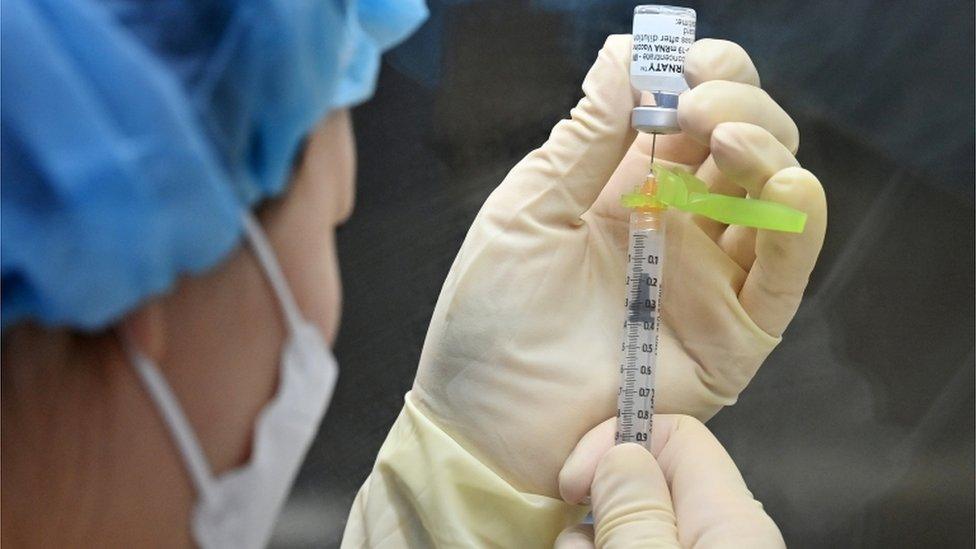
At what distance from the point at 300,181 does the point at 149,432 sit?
0.18 metres

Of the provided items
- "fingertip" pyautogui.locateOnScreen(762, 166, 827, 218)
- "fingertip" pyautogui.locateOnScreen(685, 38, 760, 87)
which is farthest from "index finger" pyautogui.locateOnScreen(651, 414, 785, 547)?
"fingertip" pyautogui.locateOnScreen(685, 38, 760, 87)

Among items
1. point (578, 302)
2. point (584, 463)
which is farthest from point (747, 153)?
point (584, 463)

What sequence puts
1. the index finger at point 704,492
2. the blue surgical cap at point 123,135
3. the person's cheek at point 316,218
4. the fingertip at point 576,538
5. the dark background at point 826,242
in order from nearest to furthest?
1. the blue surgical cap at point 123,135
2. the person's cheek at point 316,218
3. the index finger at point 704,492
4. the fingertip at point 576,538
5. the dark background at point 826,242

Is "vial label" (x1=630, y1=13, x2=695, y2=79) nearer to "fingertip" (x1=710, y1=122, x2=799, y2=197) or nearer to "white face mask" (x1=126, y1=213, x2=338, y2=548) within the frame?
"fingertip" (x1=710, y1=122, x2=799, y2=197)

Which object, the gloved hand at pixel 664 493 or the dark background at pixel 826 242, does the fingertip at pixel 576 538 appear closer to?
the gloved hand at pixel 664 493

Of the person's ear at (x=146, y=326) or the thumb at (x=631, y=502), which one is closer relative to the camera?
the person's ear at (x=146, y=326)

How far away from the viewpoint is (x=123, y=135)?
0.52 meters

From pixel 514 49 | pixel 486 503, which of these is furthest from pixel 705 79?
pixel 486 503

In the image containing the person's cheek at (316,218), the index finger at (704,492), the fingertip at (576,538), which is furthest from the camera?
the fingertip at (576,538)

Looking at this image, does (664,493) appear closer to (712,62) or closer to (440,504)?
(440,504)

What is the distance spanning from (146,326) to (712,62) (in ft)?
2.20

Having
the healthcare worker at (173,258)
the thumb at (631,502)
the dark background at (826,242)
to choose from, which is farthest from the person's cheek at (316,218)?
the dark background at (826,242)

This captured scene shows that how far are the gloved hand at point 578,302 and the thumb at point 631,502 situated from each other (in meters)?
0.08

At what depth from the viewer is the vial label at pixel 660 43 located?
3.32 feet
